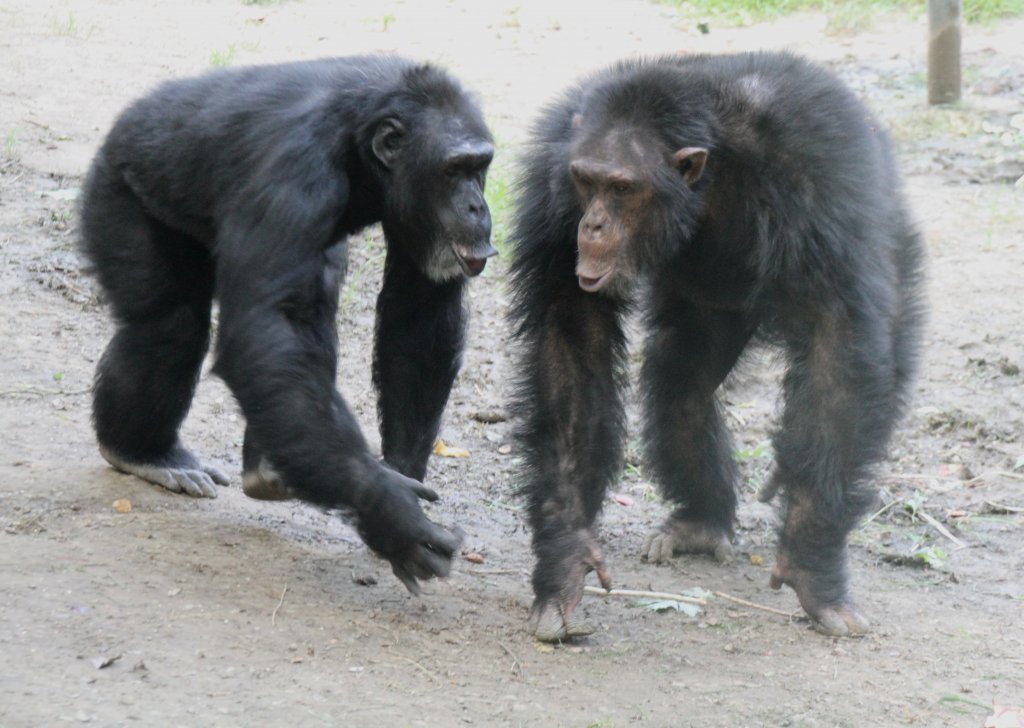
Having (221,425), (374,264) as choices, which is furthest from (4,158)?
(221,425)

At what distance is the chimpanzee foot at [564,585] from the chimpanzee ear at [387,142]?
71.4 inches

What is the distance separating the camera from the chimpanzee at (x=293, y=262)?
5559 mm

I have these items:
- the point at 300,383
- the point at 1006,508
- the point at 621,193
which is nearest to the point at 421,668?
the point at 300,383

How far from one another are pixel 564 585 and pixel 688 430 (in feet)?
5.07

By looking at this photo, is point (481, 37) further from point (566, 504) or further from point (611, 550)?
point (566, 504)

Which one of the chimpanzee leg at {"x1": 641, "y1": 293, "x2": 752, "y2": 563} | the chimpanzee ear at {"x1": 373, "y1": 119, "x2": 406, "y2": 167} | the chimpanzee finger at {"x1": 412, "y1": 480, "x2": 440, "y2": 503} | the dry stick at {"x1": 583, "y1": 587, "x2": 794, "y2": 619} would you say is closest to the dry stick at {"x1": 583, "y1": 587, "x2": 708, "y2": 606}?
the dry stick at {"x1": 583, "y1": 587, "x2": 794, "y2": 619}

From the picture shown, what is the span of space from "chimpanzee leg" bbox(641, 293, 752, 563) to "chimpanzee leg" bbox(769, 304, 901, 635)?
93 cm

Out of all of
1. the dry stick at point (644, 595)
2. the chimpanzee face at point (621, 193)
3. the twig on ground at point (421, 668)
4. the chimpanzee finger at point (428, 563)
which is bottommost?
the dry stick at point (644, 595)

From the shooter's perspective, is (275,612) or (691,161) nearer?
(275,612)

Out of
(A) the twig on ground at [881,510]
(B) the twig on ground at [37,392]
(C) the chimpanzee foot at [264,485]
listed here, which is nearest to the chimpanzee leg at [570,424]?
(C) the chimpanzee foot at [264,485]

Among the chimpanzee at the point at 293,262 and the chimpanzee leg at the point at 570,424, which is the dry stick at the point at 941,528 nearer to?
the chimpanzee leg at the point at 570,424

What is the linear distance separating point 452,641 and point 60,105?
8.05m

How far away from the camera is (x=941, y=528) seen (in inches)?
294

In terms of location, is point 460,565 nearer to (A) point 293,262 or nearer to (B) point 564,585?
(B) point 564,585
